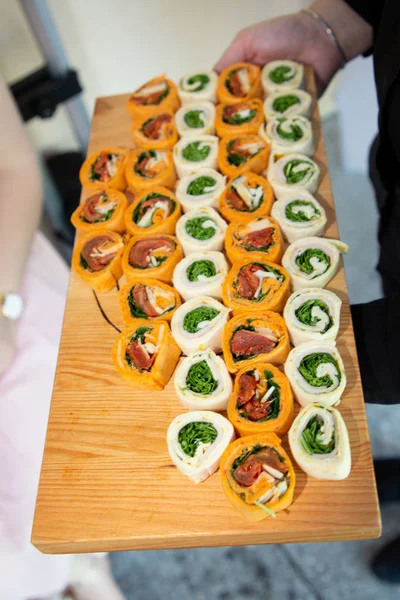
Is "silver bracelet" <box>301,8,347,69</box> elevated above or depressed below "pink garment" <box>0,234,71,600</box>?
above

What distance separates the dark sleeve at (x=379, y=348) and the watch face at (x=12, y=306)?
88 cm

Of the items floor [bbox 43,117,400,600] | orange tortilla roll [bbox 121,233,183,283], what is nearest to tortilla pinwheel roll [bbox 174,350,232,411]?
orange tortilla roll [bbox 121,233,183,283]

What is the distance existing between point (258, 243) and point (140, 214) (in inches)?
12.6

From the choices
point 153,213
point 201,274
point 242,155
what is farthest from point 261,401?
point 242,155

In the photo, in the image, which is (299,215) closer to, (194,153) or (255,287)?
(255,287)

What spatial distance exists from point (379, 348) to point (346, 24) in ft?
3.02

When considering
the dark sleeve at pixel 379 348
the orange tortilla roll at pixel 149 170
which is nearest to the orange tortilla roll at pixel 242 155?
the orange tortilla roll at pixel 149 170

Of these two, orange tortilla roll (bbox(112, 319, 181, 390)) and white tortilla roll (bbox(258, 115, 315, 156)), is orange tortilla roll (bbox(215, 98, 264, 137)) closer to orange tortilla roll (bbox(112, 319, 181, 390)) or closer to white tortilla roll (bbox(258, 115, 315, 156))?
white tortilla roll (bbox(258, 115, 315, 156))

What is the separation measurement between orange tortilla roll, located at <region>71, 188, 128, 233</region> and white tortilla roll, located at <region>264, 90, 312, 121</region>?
459mm

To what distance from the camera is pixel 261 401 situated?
3.68ft

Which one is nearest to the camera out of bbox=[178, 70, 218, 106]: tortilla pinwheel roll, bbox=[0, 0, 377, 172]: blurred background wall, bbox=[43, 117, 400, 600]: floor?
bbox=[178, 70, 218, 106]: tortilla pinwheel roll

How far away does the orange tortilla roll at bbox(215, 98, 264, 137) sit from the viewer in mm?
1550

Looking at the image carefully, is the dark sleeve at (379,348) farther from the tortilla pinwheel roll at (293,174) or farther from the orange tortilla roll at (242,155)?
the orange tortilla roll at (242,155)

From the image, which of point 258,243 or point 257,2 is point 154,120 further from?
point 257,2
